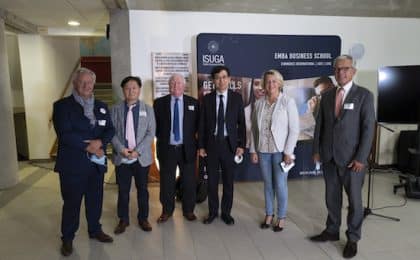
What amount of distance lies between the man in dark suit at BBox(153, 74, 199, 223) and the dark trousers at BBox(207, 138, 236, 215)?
0.21m

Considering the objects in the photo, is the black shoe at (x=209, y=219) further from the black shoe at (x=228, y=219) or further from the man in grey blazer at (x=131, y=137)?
the man in grey blazer at (x=131, y=137)

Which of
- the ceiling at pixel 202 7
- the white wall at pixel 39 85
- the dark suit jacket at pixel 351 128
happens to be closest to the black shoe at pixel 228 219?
the dark suit jacket at pixel 351 128

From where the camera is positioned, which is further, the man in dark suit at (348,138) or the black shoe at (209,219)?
the black shoe at (209,219)

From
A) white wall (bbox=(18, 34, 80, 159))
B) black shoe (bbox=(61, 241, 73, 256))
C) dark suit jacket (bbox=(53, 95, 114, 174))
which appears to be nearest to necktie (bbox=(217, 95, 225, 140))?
dark suit jacket (bbox=(53, 95, 114, 174))

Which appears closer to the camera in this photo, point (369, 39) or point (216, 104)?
point (216, 104)

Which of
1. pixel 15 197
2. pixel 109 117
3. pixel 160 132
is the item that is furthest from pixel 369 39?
pixel 15 197

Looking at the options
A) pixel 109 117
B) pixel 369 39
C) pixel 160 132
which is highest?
pixel 369 39

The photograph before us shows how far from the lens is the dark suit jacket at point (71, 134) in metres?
2.52

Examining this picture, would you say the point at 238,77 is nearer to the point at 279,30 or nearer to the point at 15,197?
the point at 279,30

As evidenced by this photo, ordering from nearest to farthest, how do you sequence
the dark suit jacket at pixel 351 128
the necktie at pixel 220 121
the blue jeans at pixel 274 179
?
the dark suit jacket at pixel 351 128
the blue jeans at pixel 274 179
the necktie at pixel 220 121

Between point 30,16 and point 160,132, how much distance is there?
302 centimetres

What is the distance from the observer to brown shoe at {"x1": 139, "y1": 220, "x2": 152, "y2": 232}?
3.13 meters

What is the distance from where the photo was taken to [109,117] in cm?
280

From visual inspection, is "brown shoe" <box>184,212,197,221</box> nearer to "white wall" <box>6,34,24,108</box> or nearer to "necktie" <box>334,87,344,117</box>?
"necktie" <box>334,87,344,117</box>
